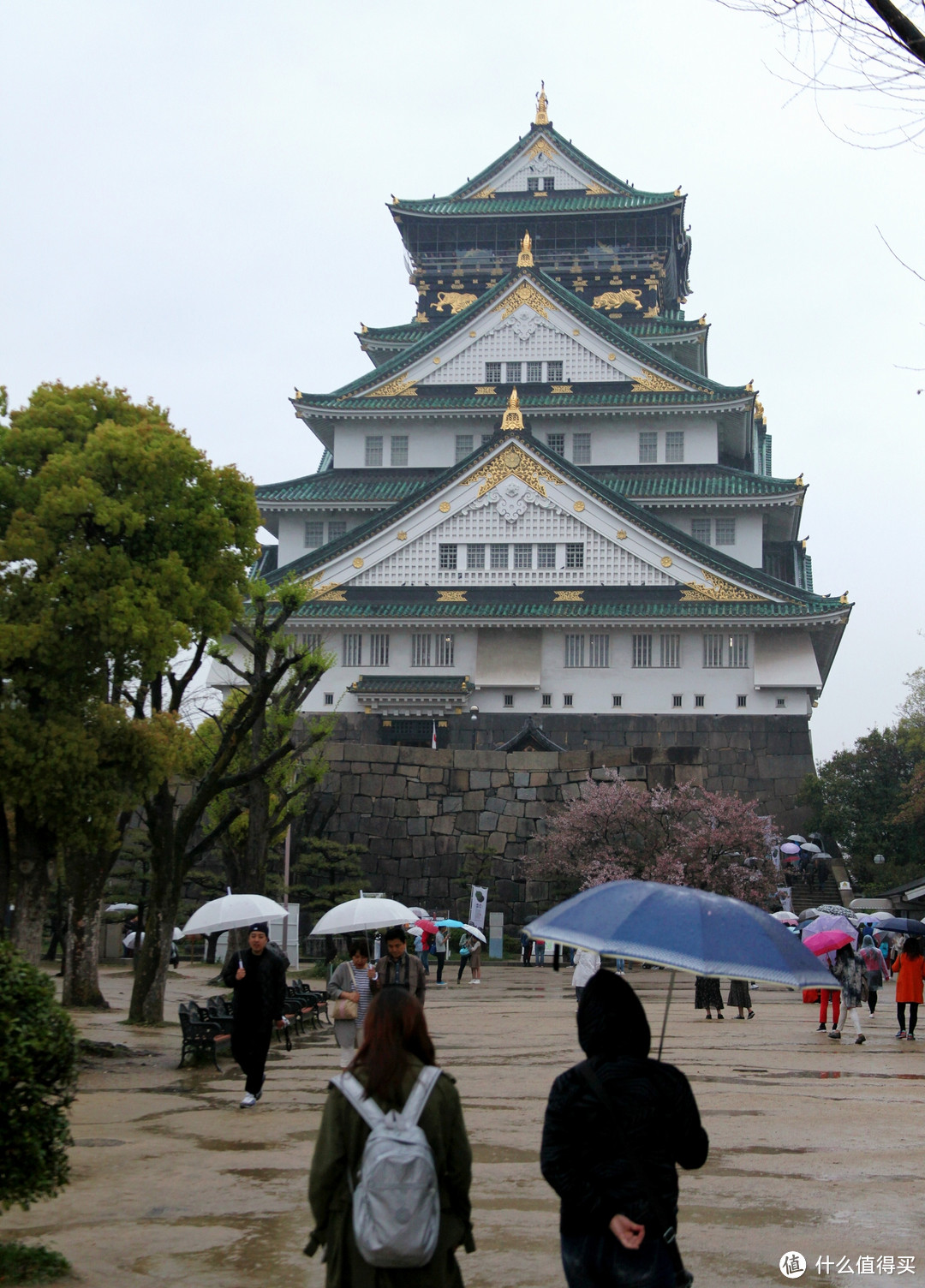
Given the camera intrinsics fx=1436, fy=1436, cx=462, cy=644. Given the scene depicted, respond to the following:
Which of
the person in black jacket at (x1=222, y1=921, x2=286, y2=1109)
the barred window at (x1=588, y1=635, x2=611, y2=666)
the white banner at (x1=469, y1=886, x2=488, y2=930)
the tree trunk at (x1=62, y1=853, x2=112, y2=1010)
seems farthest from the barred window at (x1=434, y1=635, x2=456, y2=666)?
the person in black jacket at (x1=222, y1=921, x2=286, y2=1109)

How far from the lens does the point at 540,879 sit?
37.3 metres

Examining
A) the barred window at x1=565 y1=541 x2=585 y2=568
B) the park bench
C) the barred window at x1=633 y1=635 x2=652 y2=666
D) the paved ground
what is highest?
the barred window at x1=565 y1=541 x2=585 y2=568

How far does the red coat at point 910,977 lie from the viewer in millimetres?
18516

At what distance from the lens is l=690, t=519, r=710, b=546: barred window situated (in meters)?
48.9

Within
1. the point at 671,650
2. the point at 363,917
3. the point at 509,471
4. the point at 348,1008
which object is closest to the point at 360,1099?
the point at 348,1008

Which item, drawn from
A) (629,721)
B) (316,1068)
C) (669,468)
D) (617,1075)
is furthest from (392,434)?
(617,1075)

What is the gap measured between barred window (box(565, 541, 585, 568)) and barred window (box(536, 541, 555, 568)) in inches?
18.2

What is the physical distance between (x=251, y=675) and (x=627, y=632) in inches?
934

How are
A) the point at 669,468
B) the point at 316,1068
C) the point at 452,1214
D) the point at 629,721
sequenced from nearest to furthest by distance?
the point at 452,1214
the point at 316,1068
the point at 629,721
the point at 669,468

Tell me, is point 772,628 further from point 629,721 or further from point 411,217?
point 411,217

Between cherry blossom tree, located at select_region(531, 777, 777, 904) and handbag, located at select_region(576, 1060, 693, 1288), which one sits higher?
cherry blossom tree, located at select_region(531, 777, 777, 904)

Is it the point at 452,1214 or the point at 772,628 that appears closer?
the point at 452,1214

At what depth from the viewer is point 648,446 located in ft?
163

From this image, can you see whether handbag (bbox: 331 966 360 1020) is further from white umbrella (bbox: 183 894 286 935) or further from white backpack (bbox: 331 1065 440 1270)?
white backpack (bbox: 331 1065 440 1270)
